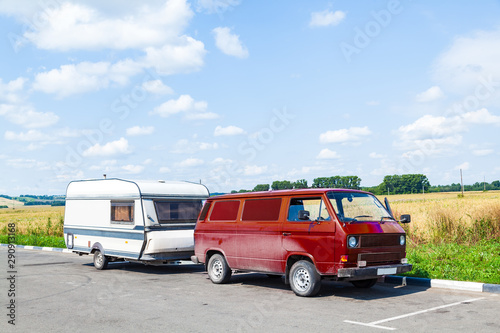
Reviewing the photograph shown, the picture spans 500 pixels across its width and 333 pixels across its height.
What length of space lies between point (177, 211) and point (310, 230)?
19.1 ft

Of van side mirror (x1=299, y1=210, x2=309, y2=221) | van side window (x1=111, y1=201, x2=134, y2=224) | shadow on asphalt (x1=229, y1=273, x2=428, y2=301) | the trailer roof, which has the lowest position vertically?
shadow on asphalt (x1=229, y1=273, x2=428, y2=301)

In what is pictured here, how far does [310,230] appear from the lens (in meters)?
9.90

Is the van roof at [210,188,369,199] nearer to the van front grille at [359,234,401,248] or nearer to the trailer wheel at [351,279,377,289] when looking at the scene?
the van front grille at [359,234,401,248]

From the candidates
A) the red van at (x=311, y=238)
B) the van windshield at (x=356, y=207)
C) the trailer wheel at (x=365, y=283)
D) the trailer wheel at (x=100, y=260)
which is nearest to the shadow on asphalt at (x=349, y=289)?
the trailer wheel at (x=365, y=283)

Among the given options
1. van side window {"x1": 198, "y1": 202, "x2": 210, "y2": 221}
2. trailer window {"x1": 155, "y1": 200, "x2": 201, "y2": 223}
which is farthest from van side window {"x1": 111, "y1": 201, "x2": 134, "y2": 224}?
van side window {"x1": 198, "y1": 202, "x2": 210, "y2": 221}

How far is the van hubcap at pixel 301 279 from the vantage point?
391 inches

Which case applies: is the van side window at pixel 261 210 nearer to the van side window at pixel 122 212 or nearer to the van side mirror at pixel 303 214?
the van side mirror at pixel 303 214

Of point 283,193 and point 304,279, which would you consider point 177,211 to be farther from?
point 304,279

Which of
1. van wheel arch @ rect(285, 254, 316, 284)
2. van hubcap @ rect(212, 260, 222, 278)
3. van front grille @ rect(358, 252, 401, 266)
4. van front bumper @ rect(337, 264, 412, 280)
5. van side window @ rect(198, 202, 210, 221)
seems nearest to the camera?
van front bumper @ rect(337, 264, 412, 280)

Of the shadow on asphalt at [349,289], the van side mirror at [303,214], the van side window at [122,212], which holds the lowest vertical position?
the shadow on asphalt at [349,289]

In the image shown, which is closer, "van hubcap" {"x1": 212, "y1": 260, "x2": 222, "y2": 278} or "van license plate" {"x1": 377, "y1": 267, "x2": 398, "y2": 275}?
"van license plate" {"x1": 377, "y1": 267, "x2": 398, "y2": 275}

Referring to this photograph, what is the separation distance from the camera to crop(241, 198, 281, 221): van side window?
10859mm

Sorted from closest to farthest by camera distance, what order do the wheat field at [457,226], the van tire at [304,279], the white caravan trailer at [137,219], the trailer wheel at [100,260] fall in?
1. the van tire at [304,279]
2. the white caravan trailer at [137,219]
3. the trailer wheel at [100,260]
4. the wheat field at [457,226]

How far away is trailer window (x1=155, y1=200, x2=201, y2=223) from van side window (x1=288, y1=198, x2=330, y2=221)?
4948 millimetres
